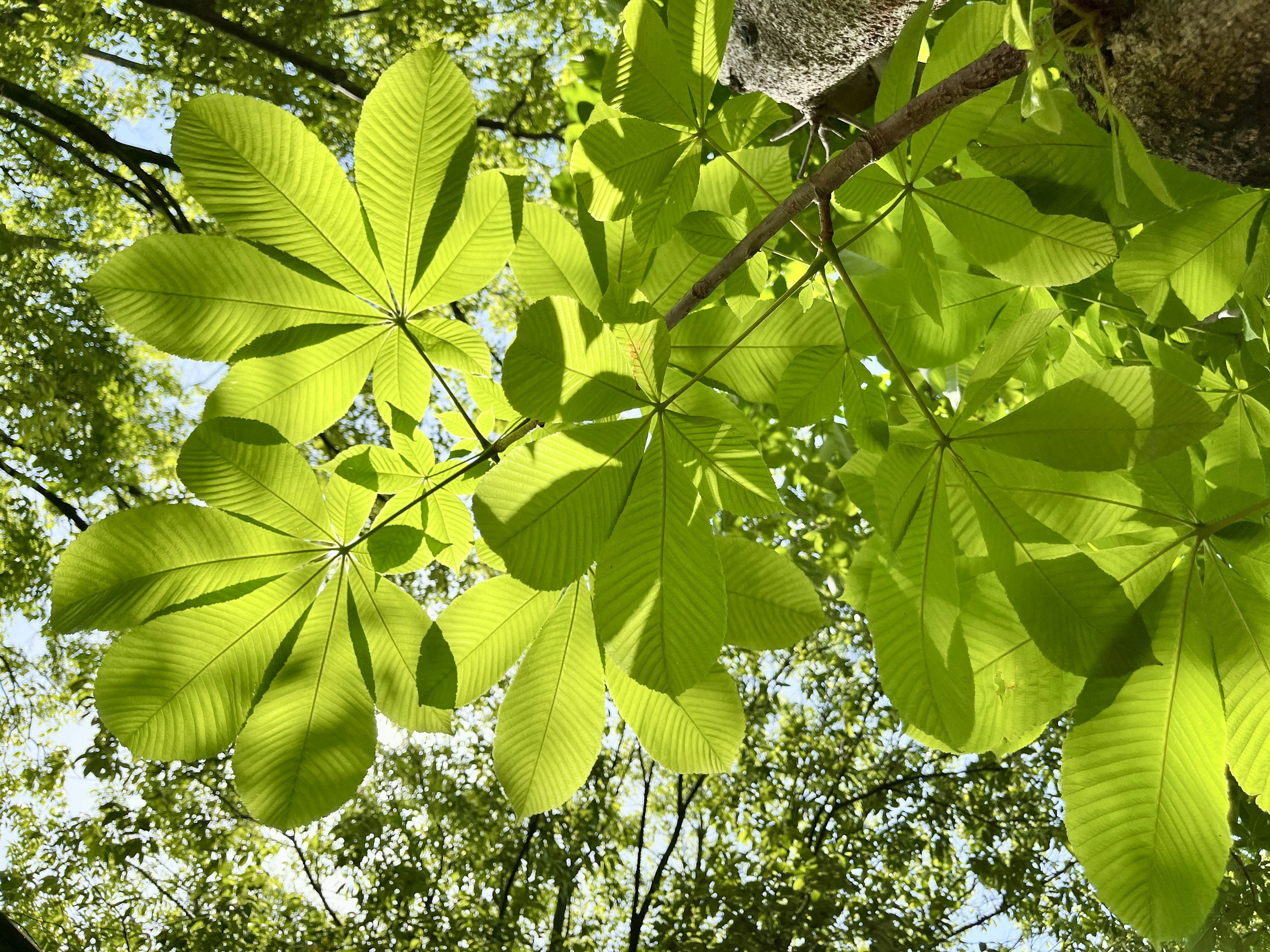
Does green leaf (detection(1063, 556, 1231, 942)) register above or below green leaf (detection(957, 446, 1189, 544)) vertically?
below

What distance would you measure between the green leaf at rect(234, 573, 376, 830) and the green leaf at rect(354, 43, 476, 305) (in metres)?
0.34

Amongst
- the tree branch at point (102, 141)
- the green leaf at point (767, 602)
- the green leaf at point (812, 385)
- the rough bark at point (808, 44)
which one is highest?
the tree branch at point (102, 141)

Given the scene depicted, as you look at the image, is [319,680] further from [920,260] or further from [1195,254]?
[1195,254]

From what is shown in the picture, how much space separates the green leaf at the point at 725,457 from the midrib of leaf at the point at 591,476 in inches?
0.8

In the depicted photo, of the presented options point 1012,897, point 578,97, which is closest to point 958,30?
point 578,97

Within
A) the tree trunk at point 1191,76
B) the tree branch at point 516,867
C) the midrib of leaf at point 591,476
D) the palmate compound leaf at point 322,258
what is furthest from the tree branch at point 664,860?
the tree trunk at point 1191,76

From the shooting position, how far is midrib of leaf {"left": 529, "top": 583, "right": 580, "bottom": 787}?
66 cm

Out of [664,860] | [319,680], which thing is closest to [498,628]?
[319,680]

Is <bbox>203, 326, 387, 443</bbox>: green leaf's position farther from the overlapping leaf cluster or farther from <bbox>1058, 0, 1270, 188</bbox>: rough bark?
<bbox>1058, 0, 1270, 188</bbox>: rough bark

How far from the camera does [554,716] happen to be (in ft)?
2.17

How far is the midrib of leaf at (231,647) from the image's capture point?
2.03 feet

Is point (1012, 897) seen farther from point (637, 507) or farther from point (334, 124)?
point (334, 124)

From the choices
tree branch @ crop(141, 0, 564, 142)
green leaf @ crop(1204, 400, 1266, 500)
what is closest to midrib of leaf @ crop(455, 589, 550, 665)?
green leaf @ crop(1204, 400, 1266, 500)

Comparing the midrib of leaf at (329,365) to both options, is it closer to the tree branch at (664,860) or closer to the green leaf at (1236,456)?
the green leaf at (1236,456)
